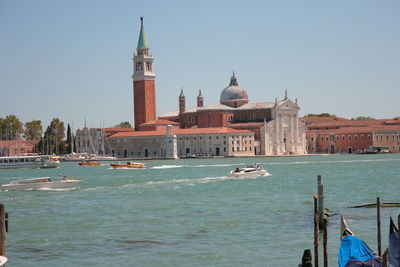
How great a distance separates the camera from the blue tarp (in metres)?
9.35

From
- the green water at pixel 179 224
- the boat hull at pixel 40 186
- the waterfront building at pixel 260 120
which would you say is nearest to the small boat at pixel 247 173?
the green water at pixel 179 224

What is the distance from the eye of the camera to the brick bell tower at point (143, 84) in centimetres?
7731

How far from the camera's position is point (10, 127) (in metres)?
84.8

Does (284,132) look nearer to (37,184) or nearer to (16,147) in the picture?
(16,147)

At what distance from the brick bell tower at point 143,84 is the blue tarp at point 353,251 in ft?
223

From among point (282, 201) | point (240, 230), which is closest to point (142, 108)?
point (282, 201)

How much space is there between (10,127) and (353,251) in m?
78.8

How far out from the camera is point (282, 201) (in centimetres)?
2306

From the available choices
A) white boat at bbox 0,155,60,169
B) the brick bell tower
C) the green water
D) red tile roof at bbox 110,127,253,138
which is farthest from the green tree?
the green water

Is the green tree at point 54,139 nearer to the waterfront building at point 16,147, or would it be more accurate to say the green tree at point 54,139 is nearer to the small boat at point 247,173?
the waterfront building at point 16,147

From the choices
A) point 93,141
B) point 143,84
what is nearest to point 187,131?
point 143,84

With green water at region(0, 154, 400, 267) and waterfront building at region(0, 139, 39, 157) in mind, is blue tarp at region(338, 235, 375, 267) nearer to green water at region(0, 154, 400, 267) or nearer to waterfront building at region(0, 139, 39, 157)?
green water at region(0, 154, 400, 267)

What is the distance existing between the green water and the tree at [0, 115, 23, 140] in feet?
188

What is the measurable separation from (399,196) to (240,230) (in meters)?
8.79
